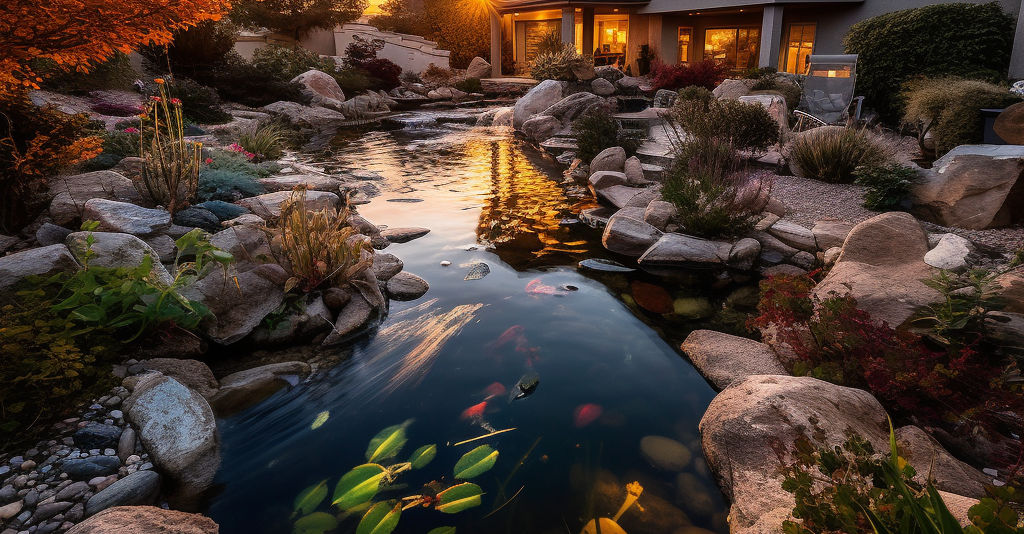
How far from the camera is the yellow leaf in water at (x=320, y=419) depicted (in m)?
3.62

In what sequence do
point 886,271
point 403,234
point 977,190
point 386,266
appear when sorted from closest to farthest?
1. point 886,271
2. point 977,190
3. point 386,266
4. point 403,234

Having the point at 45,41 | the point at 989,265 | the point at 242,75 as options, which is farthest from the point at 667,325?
the point at 242,75

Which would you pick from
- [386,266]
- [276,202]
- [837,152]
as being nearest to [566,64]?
[837,152]

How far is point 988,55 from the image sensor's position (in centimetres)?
1215

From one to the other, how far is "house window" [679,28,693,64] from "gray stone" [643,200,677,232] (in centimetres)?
1923

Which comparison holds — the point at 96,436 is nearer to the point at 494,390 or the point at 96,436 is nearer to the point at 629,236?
the point at 494,390

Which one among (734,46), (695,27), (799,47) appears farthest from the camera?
(695,27)

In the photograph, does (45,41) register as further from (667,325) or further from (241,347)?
(667,325)

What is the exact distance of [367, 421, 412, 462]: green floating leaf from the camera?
3.33 meters

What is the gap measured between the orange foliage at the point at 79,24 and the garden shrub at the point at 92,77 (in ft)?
27.5

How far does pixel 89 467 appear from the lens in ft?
9.12

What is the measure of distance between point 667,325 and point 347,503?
322cm

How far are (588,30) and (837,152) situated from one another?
19.0 m

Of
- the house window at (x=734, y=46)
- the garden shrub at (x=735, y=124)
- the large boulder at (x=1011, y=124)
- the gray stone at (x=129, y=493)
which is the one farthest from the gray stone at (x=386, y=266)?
the house window at (x=734, y=46)
